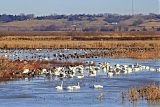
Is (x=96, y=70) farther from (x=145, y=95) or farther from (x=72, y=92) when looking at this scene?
(x=145, y=95)

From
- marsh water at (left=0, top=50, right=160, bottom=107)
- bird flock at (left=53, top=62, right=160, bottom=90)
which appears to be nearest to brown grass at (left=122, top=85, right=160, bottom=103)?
marsh water at (left=0, top=50, right=160, bottom=107)

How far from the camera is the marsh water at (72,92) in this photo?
2216 cm

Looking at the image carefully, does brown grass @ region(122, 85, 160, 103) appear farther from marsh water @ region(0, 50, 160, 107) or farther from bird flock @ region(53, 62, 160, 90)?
bird flock @ region(53, 62, 160, 90)

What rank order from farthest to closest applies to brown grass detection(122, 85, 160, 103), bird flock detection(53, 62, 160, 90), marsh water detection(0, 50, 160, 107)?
1. bird flock detection(53, 62, 160, 90)
2. brown grass detection(122, 85, 160, 103)
3. marsh water detection(0, 50, 160, 107)

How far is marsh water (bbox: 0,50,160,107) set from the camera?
872 inches

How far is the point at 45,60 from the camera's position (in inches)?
1559

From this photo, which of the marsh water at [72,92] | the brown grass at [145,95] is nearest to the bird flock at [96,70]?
the marsh water at [72,92]

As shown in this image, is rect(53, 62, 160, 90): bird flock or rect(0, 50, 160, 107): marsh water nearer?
rect(0, 50, 160, 107): marsh water

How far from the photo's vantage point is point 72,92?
993 inches

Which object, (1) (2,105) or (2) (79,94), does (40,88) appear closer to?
(2) (79,94)

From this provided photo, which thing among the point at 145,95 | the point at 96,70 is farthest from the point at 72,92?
the point at 96,70

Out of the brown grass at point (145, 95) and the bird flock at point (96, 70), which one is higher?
the brown grass at point (145, 95)

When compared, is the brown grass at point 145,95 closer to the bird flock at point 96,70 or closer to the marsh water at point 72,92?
the marsh water at point 72,92

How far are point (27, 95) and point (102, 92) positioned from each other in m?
2.98
